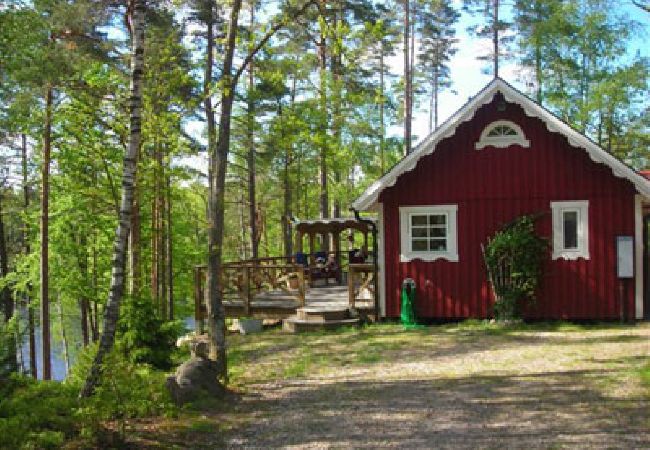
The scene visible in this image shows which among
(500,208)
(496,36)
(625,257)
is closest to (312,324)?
(500,208)

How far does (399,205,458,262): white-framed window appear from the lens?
13.5 metres

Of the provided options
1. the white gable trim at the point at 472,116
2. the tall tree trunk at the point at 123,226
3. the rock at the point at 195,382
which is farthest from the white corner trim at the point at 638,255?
the tall tree trunk at the point at 123,226

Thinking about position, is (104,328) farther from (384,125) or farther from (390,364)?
(384,125)

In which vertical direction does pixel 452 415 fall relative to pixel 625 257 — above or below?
below

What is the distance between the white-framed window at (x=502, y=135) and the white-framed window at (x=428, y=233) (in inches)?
60.9

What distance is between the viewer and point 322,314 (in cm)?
1345

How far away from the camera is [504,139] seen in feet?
43.5

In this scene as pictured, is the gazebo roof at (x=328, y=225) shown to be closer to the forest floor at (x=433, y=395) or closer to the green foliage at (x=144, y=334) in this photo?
the forest floor at (x=433, y=395)

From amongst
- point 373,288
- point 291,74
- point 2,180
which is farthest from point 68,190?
point 373,288

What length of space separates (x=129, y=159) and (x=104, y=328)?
1.90 meters

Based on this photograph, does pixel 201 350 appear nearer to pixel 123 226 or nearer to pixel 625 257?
pixel 123 226

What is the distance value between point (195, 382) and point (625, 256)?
9193 millimetres

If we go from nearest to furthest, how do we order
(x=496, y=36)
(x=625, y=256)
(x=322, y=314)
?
(x=625, y=256), (x=322, y=314), (x=496, y=36)

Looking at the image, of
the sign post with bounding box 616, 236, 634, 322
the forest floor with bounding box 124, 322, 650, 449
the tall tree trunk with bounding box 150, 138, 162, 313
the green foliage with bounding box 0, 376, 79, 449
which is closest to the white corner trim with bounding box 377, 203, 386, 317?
the forest floor with bounding box 124, 322, 650, 449
